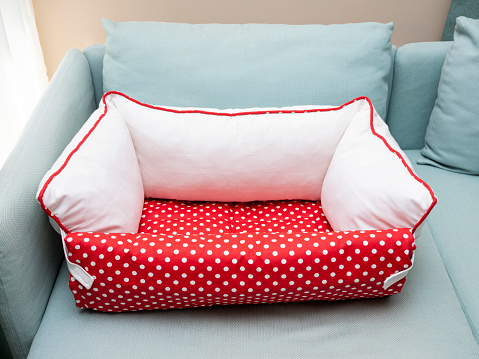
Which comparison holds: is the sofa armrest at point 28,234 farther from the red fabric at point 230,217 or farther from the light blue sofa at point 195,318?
the red fabric at point 230,217

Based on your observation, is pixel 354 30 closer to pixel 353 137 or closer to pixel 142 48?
pixel 353 137

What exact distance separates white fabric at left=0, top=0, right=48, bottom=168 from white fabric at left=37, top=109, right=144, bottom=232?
484mm

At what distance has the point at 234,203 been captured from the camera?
1171mm

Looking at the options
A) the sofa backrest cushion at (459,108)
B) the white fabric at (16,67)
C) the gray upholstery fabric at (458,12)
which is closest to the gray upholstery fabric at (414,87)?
the sofa backrest cushion at (459,108)

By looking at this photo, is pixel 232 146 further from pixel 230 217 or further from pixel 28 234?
pixel 28 234

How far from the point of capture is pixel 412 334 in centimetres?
87

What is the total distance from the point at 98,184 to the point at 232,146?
327 millimetres

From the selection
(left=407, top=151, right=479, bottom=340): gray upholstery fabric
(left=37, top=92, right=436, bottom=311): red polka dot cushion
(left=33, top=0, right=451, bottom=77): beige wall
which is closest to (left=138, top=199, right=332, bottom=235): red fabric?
(left=37, top=92, right=436, bottom=311): red polka dot cushion

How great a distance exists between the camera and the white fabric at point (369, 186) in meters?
0.88

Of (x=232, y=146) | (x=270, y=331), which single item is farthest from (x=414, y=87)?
(x=270, y=331)

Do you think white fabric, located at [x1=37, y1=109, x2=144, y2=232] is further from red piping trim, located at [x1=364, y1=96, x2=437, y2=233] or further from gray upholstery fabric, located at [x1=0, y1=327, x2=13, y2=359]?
red piping trim, located at [x1=364, y1=96, x2=437, y2=233]

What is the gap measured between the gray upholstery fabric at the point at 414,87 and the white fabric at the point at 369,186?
1.02ft

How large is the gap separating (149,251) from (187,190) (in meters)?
0.32

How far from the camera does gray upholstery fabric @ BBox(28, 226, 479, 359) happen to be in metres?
0.83
